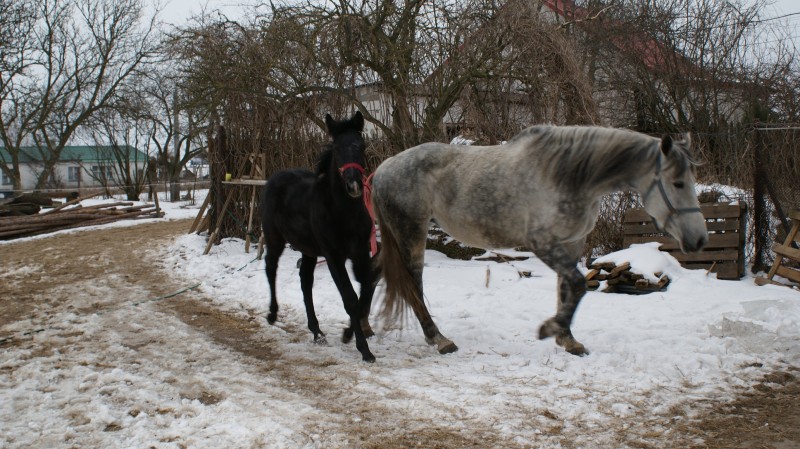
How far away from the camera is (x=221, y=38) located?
32.4 feet

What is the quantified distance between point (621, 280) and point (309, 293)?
378 centimetres

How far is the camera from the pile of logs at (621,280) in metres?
6.85

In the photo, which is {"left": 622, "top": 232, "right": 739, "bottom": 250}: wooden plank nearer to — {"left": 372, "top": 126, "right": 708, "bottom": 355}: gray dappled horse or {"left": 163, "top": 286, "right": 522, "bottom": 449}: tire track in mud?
{"left": 372, "top": 126, "right": 708, "bottom": 355}: gray dappled horse

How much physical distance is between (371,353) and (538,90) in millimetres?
5705

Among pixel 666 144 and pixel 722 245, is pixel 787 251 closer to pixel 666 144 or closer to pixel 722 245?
pixel 722 245

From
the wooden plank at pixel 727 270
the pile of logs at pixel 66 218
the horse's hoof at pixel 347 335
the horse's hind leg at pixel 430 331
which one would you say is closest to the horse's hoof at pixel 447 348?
the horse's hind leg at pixel 430 331

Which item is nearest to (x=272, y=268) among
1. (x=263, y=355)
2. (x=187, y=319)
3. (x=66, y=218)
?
(x=187, y=319)

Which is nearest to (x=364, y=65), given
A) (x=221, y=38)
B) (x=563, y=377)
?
(x=221, y=38)

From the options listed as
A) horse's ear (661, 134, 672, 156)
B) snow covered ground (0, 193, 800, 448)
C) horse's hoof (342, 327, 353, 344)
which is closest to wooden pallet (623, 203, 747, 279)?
snow covered ground (0, 193, 800, 448)

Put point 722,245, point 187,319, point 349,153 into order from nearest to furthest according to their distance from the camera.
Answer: point 349,153 → point 187,319 → point 722,245

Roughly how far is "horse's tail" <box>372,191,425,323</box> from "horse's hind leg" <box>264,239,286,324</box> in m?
1.38

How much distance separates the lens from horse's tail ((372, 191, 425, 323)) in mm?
4898

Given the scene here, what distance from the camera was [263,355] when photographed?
16.0 feet

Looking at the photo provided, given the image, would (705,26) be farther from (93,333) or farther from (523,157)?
(93,333)
